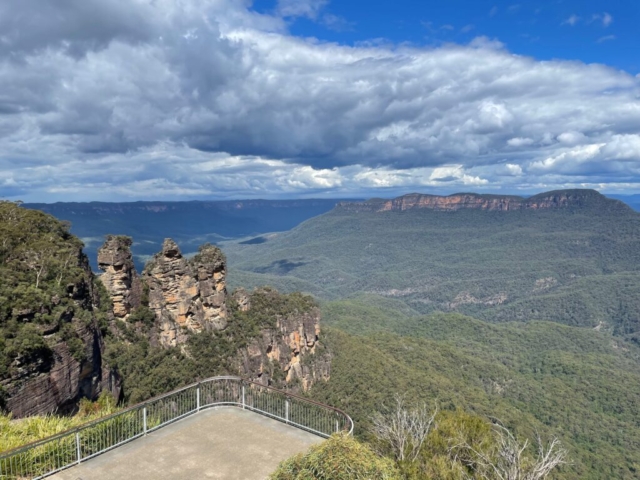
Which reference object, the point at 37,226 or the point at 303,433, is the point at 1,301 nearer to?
the point at 37,226

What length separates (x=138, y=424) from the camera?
1677 cm

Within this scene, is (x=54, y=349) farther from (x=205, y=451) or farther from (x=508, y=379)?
(x=508, y=379)

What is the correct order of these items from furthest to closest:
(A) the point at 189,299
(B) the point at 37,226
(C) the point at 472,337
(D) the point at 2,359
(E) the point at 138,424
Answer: (C) the point at 472,337 → (A) the point at 189,299 → (B) the point at 37,226 → (D) the point at 2,359 → (E) the point at 138,424

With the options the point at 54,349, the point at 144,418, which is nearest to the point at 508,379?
the point at 54,349

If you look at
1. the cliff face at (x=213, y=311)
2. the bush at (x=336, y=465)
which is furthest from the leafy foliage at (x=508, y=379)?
the bush at (x=336, y=465)

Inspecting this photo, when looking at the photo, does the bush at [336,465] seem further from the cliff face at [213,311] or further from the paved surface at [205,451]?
the cliff face at [213,311]

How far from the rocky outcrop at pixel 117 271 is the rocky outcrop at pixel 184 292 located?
3.41 metres

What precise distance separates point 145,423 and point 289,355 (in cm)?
4866

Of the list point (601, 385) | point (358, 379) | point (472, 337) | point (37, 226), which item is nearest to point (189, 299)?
point (37, 226)

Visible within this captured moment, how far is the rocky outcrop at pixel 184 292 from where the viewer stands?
49.8 m

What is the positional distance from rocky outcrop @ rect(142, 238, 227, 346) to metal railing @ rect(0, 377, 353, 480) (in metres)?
28.8

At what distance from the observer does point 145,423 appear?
16.6 m

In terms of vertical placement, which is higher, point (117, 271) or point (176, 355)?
A: point (117, 271)

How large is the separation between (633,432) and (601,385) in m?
21.2
